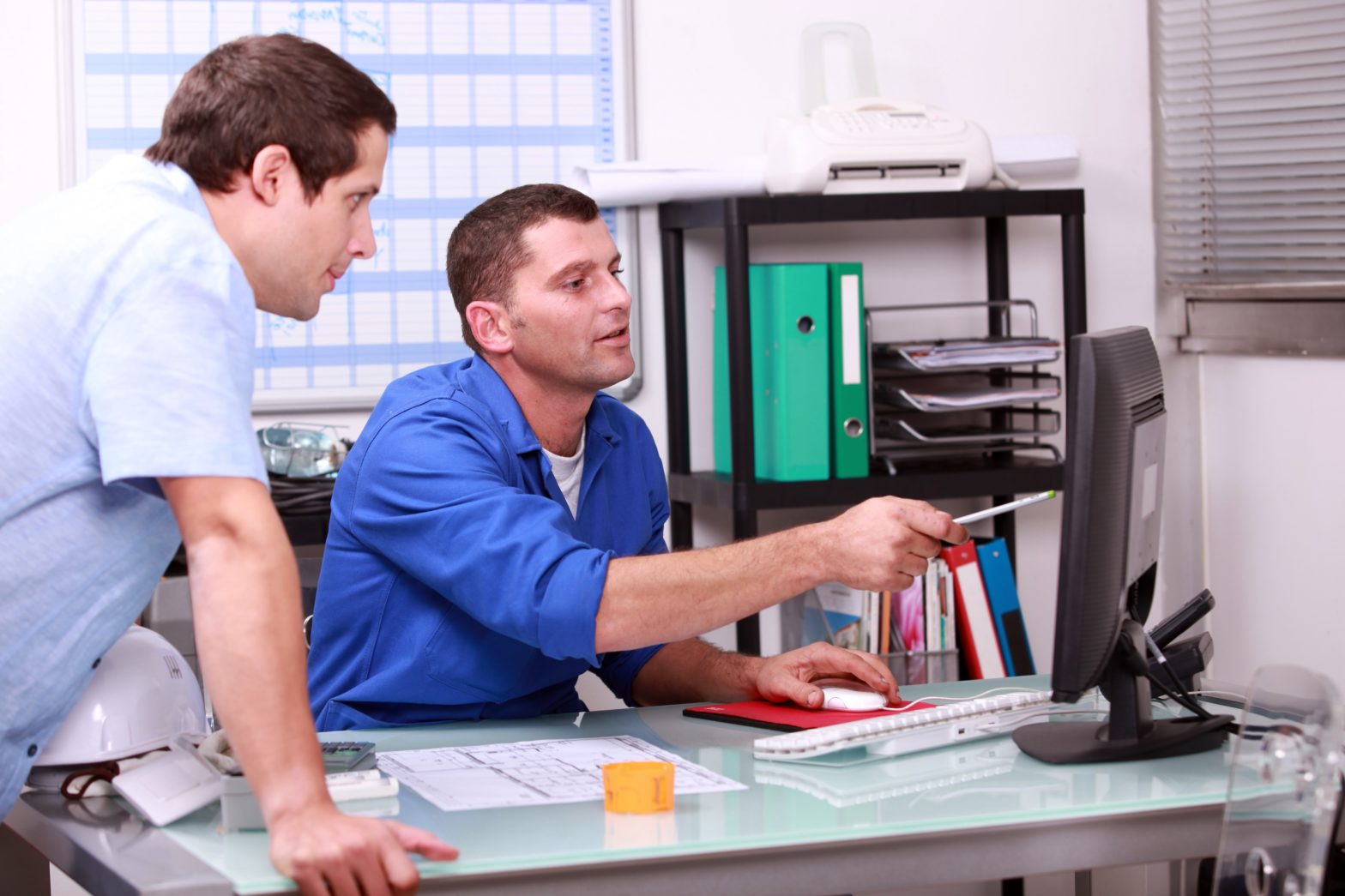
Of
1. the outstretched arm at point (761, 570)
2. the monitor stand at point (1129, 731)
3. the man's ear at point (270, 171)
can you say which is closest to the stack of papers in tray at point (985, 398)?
the outstretched arm at point (761, 570)

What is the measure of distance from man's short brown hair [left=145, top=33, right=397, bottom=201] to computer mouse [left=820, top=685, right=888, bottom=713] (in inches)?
32.6

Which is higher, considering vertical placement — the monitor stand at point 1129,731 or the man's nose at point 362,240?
the man's nose at point 362,240

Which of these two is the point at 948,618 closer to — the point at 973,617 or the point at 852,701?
the point at 973,617

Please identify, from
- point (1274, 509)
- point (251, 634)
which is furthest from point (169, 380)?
point (1274, 509)

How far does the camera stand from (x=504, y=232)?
2064mm

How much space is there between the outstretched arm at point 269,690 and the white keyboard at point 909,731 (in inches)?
17.8

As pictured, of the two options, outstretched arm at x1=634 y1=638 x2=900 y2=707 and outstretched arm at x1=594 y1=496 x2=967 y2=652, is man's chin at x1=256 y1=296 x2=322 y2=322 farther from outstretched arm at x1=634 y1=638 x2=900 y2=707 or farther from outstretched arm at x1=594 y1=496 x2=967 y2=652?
outstretched arm at x1=634 y1=638 x2=900 y2=707

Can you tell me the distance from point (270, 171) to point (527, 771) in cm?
63

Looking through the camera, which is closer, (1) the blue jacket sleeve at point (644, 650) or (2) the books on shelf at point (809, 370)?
(1) the blue jacket sleeve at point (644, 650)

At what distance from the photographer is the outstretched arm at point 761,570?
160 centimetres

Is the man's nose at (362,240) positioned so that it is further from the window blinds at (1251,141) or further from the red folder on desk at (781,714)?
the window blinds at (1251,141)

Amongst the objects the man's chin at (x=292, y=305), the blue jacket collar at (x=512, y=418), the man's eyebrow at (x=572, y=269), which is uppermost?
the man's eyebrow at (x=572, y=269)

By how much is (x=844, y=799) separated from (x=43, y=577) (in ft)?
2.39

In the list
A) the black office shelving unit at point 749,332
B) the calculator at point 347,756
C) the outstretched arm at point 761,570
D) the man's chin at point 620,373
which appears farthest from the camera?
the black office shelving unit at point 749,332
